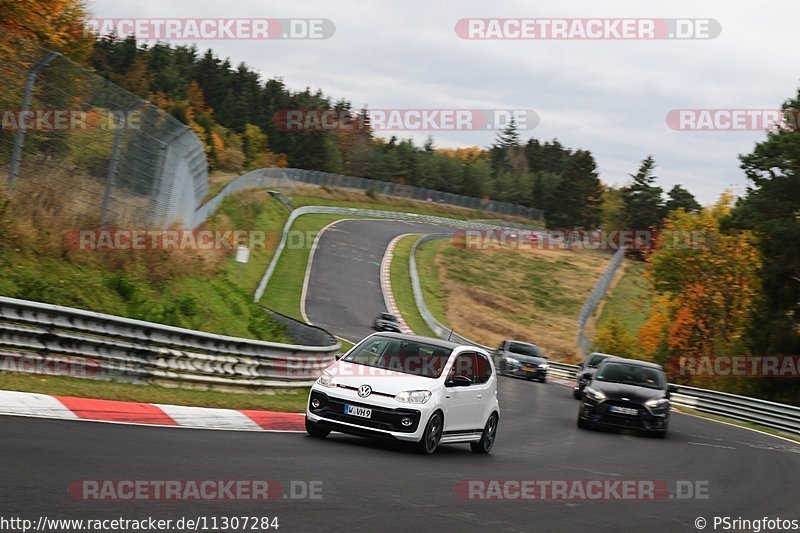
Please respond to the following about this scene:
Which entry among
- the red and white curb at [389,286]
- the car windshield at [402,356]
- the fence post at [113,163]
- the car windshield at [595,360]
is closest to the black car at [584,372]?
the car windshield at [595,360]

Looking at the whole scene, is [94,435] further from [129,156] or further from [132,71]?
[132,71]

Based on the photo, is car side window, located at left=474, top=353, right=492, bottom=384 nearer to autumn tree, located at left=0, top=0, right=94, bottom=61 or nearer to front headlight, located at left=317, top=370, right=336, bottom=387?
front headlight, located at left=317, top=370, right=336, bottom=387

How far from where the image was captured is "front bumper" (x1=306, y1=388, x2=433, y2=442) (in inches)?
498

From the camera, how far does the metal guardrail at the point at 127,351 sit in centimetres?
1344

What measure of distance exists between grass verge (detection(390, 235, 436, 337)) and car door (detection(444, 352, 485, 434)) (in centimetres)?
3269

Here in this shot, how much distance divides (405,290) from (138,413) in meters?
44.8

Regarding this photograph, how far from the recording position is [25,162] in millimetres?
16359

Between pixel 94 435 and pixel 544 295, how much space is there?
215 ft

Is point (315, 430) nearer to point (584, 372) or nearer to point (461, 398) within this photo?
point (461, 398)

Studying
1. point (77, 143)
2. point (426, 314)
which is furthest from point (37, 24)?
point (426, 314)

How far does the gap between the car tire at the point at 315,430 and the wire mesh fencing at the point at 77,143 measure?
670cm

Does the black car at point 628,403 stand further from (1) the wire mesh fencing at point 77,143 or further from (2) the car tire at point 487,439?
(1) the wire mesh fencing at point 77,143

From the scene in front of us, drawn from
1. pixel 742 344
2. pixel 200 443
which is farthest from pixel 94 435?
pixel 742 344

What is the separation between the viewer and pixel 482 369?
14.8m
